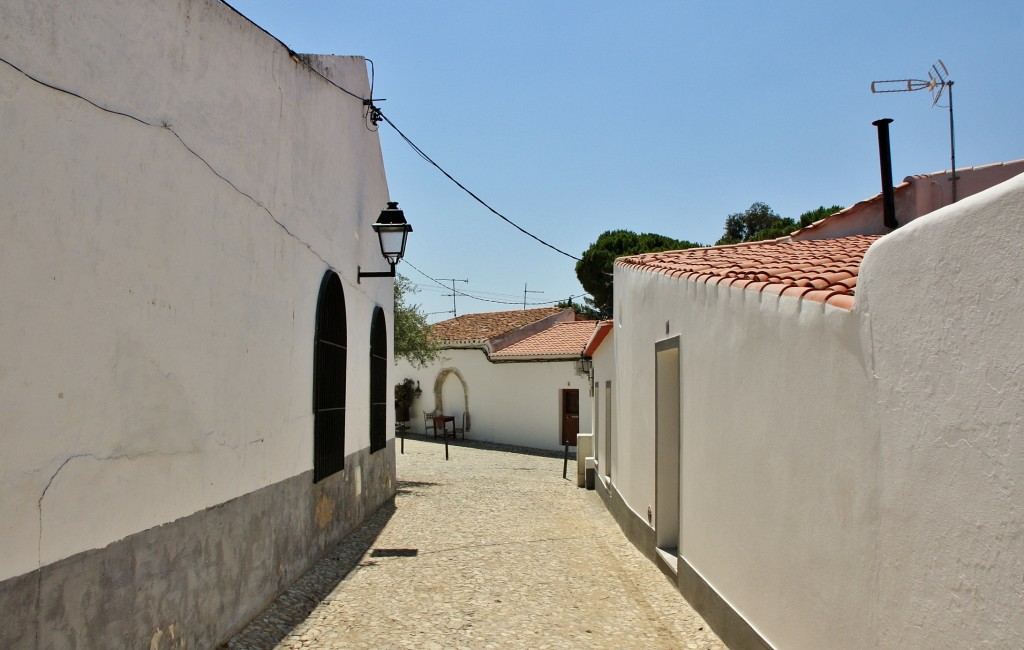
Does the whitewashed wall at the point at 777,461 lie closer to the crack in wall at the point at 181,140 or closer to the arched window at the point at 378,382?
the crack in wall at the point at 181,140

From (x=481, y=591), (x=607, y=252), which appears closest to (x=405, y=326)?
(x=481, y=591)

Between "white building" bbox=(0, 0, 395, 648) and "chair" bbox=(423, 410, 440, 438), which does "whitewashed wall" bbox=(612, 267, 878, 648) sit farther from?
"chair" bbox=(423, 410, 440, 438)

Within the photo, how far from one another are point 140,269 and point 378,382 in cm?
749

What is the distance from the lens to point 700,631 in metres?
5.57

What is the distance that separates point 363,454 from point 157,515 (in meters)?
5.71

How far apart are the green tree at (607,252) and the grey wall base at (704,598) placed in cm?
2662

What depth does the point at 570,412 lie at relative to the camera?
24281 mm

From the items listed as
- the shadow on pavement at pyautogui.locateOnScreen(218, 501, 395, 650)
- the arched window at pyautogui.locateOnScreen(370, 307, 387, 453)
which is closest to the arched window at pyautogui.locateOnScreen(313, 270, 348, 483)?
the shadow on pavement at pyautogui.locateOnScreen(218, 501, 395, 650)

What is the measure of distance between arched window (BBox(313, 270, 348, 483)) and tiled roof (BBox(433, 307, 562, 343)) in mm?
18476

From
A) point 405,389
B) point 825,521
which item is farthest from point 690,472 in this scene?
point 405,389

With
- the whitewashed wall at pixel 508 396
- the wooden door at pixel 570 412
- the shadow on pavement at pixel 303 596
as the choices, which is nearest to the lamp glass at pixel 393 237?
the shadow on pavement at pixel 303 596

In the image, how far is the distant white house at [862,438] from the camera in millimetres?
2357

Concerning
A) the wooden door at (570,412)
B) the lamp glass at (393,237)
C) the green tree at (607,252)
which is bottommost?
the wooden door at (570,412)

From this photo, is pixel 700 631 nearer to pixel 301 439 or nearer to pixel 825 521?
pixel 825 521
